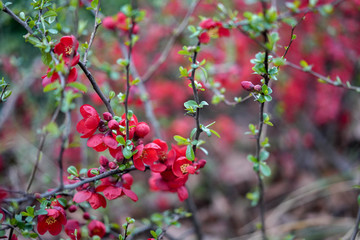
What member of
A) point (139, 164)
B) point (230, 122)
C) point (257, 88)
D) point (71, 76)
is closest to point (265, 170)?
point (257, 88)

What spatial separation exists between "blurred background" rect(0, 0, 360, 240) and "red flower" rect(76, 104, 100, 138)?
1.04 meters

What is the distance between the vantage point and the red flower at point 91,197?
2.42 ft

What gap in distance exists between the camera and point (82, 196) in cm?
74

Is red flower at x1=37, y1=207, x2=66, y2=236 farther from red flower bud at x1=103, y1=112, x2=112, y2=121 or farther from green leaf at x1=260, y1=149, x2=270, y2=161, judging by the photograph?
green leaf at x1=260, y1=149, x2=270, y2=161

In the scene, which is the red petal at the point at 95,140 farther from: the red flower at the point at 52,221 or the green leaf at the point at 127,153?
the red flower at the point at 52,221

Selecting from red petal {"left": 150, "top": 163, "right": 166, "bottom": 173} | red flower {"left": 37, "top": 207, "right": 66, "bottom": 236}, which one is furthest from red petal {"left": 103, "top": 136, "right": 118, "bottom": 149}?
red flower {"left": 37, "top": 207, "right": 66, "bottom": 236}

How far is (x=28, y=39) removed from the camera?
734 millimetres

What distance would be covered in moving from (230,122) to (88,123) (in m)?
2.17

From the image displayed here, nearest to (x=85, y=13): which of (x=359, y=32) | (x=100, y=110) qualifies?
(x=100, y=110)

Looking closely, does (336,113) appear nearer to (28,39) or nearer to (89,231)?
(89,231)

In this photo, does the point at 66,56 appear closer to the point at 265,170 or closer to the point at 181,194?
the point at 181,194

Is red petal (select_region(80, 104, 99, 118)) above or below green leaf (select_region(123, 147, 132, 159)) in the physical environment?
above

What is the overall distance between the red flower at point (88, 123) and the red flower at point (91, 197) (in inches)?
5.6

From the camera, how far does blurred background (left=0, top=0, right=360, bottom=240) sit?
1.91 m
